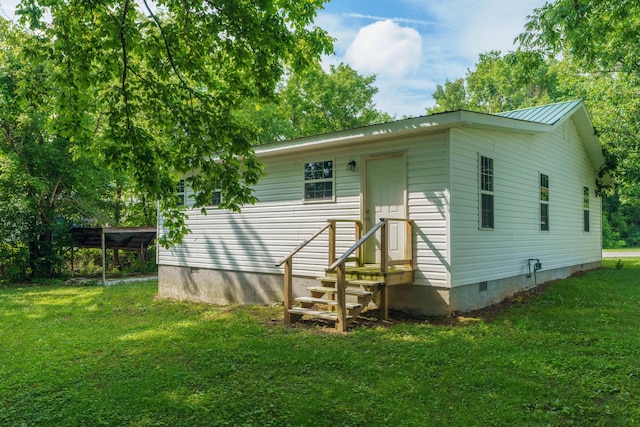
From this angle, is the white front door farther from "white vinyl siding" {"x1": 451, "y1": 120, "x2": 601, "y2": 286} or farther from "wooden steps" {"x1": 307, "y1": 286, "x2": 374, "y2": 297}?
"wooden steps" {"x1": 307, "y1": 286, "x2": 374, "y2": 297}

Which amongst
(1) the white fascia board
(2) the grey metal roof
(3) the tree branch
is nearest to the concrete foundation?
(1) the white fascia board

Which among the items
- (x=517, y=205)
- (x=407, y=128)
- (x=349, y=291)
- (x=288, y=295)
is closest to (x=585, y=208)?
(x=517, y=205)

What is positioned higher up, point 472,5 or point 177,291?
point 472,5

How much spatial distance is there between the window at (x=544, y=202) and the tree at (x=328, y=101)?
1784 centimetres

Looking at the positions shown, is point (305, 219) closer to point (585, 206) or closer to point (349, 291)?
point (349, 291)

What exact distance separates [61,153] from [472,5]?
1343cm

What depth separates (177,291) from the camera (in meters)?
11.5

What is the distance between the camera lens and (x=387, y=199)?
8.01 metres

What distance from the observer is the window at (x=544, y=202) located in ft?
33.3

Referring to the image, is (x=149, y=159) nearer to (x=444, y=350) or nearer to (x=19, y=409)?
(x=19, y=409)

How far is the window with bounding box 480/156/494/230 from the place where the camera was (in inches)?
314

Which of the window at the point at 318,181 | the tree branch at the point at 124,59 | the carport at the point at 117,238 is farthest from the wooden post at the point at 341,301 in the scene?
the carport at the point at 117,238

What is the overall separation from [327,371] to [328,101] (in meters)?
26.0

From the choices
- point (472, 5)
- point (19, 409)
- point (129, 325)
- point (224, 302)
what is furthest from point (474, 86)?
point (19, 409)
